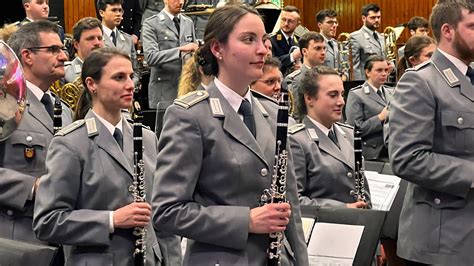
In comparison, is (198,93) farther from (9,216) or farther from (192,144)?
(9,216)

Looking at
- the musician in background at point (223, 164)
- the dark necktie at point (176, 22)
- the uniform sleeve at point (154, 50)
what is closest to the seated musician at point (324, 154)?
the musician in background at point (223, 164)

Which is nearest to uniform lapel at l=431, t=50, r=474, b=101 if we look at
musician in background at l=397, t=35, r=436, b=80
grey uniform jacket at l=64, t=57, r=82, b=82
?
musician in background at l=397, t=35, r=436, b=80

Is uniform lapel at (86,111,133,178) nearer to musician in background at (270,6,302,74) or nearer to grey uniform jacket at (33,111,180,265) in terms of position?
grey uniform jacket at (33,111,180,265)

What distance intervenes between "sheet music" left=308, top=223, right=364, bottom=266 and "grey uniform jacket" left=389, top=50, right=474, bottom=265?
47 cm

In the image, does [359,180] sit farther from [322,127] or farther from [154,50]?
[154,50]

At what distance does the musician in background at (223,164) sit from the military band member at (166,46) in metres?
5.26

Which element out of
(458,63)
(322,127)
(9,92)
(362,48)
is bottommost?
(362,48)

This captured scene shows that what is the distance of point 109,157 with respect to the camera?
3.50 meters

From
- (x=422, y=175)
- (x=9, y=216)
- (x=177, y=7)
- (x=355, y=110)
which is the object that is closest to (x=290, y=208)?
(x=422, y=175)

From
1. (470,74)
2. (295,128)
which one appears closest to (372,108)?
(295,128)

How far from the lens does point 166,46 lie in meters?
8.51

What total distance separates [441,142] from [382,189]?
1.27 meters

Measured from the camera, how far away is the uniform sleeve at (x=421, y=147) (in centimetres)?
332

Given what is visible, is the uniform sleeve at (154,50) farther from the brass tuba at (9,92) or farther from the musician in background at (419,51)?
the brass tuba at (9,92)
